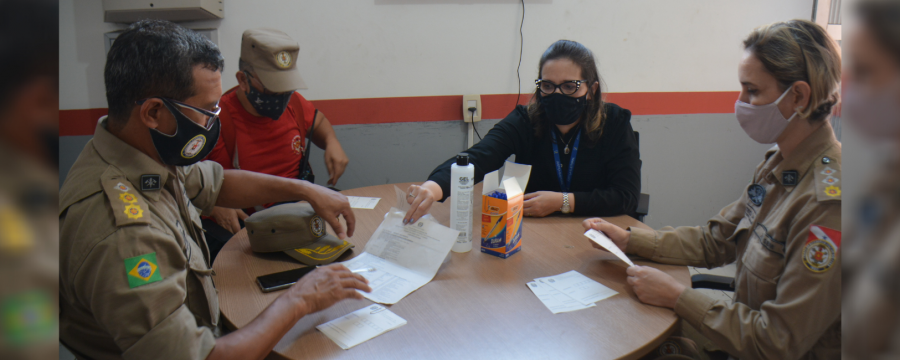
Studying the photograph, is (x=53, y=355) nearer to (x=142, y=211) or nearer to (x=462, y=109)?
(x=142, y=211)

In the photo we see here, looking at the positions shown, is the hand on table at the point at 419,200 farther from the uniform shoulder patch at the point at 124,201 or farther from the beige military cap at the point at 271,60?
the beige military cap at the point at 271,60

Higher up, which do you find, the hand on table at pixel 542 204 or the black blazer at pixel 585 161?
the black blazer at pixel 585 161

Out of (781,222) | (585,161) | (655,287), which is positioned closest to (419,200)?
(655,287)

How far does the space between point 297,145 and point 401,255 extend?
1.25 m

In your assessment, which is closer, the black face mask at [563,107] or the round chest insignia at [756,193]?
the round chest insignia at [756,193]

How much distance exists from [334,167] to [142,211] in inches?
58.0

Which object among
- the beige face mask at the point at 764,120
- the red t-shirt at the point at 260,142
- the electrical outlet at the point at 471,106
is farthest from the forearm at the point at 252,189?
the electrical outlet at the point at 471,106

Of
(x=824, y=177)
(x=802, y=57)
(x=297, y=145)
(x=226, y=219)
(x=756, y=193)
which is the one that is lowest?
(x=226, y=219)

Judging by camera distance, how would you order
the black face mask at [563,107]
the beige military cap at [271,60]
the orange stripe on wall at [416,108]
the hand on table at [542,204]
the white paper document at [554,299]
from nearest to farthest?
the white paper document at [554,299], the hand on table at [542,204], the black face mask at [563,107], the beige military cap at [271,60], the orange stripe on wall at [416,108]

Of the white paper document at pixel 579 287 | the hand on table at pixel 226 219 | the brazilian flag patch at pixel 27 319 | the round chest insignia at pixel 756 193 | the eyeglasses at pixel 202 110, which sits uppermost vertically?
the brazilian flag patch at pixel 27 319

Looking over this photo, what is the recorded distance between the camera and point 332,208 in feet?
4.84

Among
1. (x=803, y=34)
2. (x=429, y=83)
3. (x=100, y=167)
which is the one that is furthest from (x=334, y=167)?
(x=803, y=34)

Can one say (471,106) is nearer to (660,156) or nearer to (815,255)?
(660,156)

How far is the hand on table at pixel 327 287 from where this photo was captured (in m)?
1.06
